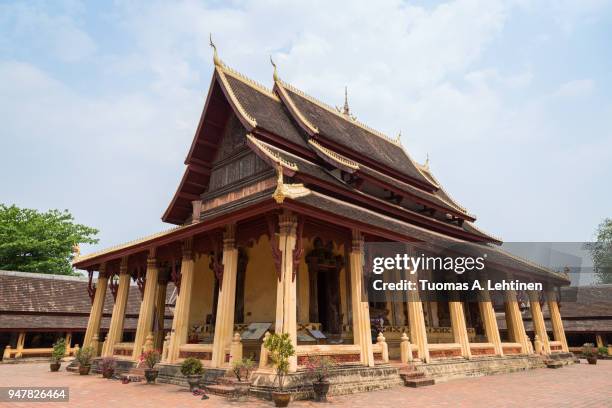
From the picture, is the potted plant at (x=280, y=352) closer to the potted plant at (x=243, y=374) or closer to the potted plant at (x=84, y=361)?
the potted plant at (x=243, y=374)

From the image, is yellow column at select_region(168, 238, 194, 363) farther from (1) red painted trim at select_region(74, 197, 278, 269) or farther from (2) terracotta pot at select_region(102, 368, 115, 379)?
(2) terracotta pot at select_region(102, 368, 115, 379)

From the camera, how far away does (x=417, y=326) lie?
13.0 m

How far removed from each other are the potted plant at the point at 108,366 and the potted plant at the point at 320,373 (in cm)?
738

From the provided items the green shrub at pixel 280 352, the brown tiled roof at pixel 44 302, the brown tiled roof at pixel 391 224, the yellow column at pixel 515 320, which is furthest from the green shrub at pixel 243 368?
the brown tiled roof at pixel 44 302

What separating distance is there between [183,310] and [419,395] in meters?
7.13

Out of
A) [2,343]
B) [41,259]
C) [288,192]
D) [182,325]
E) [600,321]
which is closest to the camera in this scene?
[288,192]

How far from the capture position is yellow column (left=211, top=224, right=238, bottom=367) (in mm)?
10859

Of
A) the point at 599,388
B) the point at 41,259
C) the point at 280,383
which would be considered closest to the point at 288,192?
the point at 280,383

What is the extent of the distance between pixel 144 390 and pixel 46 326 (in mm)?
15854

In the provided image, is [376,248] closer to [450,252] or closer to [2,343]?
[450,252]

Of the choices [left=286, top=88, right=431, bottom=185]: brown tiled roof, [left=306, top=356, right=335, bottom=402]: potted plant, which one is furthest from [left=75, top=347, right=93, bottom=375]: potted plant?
[left=286, top=88, right=431, bottom=185]: brown tiled roof

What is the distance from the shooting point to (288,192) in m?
9.70

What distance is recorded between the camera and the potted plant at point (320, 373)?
8.89 metres

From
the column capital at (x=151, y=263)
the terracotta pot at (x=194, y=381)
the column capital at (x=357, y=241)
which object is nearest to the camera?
the terracotta pot at (x=194, y=381)
